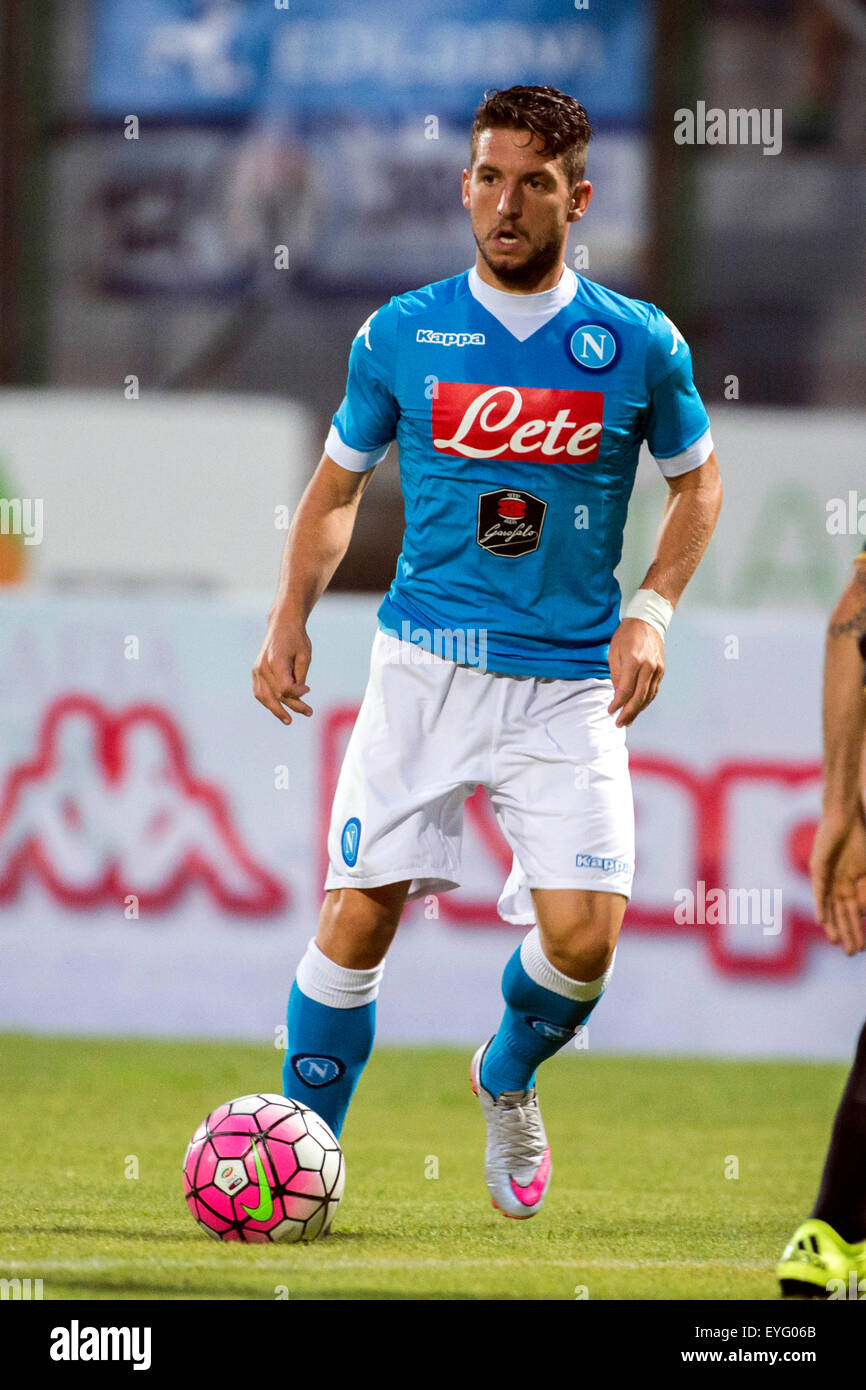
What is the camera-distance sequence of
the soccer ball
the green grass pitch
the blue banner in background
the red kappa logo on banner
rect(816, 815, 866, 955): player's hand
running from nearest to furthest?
rect(816, 815, 866, 955): player's hand < the green grass pitch < the soccer ball < the red kappa logo on banner < the blue banner in background

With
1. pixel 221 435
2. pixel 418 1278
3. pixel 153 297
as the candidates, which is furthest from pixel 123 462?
pixel 418 1278

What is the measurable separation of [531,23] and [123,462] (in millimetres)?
4335

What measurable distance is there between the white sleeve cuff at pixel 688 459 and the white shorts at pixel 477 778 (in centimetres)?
50

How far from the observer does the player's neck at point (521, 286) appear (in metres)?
4.46

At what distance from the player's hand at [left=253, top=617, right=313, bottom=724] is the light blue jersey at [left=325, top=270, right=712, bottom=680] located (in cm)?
26

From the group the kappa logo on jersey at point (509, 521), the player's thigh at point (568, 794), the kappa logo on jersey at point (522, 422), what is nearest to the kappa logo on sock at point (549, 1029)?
the player's thigh at point (568, 794)

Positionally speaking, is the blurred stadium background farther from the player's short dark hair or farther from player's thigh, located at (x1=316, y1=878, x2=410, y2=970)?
the player's short dark hair

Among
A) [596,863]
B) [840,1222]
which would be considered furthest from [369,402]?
[840,1222]

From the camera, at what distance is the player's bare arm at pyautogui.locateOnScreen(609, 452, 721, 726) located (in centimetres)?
424

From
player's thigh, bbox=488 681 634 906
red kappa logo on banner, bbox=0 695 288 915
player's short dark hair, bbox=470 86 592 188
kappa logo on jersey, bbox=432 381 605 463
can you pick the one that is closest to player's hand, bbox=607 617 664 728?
player's thigh, bbox=488 681 634 906

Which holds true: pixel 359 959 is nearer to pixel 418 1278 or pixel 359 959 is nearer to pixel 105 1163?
pixel 418 1278

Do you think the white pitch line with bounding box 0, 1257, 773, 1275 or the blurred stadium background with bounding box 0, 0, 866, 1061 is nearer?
the white pitch line with bounding box 0, 1257, 773, 1275

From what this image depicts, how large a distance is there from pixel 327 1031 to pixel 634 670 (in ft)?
3.43

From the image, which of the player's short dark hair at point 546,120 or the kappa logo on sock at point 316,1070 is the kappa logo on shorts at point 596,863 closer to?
the kappa logo on sock at point 316,1070
